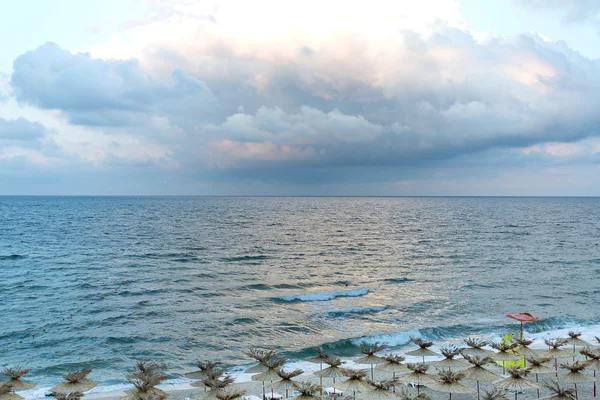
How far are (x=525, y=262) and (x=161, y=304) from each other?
58.8 m

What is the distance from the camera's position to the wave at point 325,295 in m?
49.2

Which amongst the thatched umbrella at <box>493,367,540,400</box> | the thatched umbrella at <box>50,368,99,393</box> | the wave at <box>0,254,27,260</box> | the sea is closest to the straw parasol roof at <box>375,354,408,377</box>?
the thatched umbrella at <box>493,367,540,400</box>

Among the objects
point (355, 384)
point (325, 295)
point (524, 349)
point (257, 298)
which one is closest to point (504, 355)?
point (524, 349)

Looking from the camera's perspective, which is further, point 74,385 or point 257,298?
point 257,298

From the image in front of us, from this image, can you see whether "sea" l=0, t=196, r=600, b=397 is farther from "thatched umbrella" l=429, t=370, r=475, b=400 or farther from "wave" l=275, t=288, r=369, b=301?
"thatched umbrella" l=429, t=370, r=475, b=400

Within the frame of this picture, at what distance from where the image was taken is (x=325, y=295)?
50.8 meters

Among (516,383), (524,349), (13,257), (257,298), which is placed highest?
(516,383)

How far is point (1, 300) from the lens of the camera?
46.1 meters

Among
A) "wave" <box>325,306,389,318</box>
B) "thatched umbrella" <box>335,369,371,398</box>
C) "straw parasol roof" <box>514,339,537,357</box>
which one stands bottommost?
"wave" <box>325,306,389,318</box>

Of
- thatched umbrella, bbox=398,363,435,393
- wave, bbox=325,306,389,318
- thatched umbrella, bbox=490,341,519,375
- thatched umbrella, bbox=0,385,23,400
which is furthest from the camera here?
wave, bbox=325,306,389,318

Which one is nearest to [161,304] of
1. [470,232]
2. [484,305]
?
[484,305]

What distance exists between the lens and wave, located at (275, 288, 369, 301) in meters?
49.2

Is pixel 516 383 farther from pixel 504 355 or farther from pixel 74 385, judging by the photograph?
pixel 74 385

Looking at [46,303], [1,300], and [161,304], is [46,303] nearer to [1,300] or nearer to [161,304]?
[1,300]
